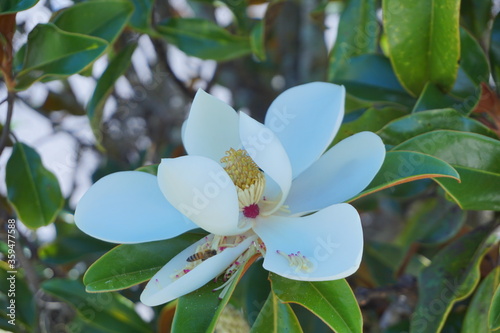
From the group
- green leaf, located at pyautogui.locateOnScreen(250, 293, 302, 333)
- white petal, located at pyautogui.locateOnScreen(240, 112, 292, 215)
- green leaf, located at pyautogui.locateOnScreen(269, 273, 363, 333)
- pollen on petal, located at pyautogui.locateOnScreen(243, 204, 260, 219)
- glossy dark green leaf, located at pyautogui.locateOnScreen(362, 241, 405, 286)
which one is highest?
white petal, located at pyautogui.locateOnScreen(240, 112, 292, 215)

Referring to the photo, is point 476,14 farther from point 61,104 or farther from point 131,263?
point 61,104

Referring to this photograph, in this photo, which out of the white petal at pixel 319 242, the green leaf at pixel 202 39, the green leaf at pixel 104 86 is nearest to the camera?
the white petal at pixel 319 242

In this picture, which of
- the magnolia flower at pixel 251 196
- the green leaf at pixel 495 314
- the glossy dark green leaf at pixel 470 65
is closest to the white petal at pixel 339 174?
the magnolia flower at pixel 251 196

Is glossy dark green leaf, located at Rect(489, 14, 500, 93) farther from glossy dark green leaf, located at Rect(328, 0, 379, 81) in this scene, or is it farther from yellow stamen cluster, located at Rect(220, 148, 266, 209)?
yellow stamen cluster, located at Rect(220, 148, 266, 209)

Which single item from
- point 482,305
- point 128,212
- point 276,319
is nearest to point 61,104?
point 128,212

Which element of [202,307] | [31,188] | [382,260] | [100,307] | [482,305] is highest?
[202,307]

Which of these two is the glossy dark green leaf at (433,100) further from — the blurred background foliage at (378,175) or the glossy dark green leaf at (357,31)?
the glossy dark green leaf at (357,31)

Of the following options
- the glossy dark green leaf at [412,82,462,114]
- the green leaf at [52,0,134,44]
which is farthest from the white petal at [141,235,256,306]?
the green leaf at [52,0,134,44]
